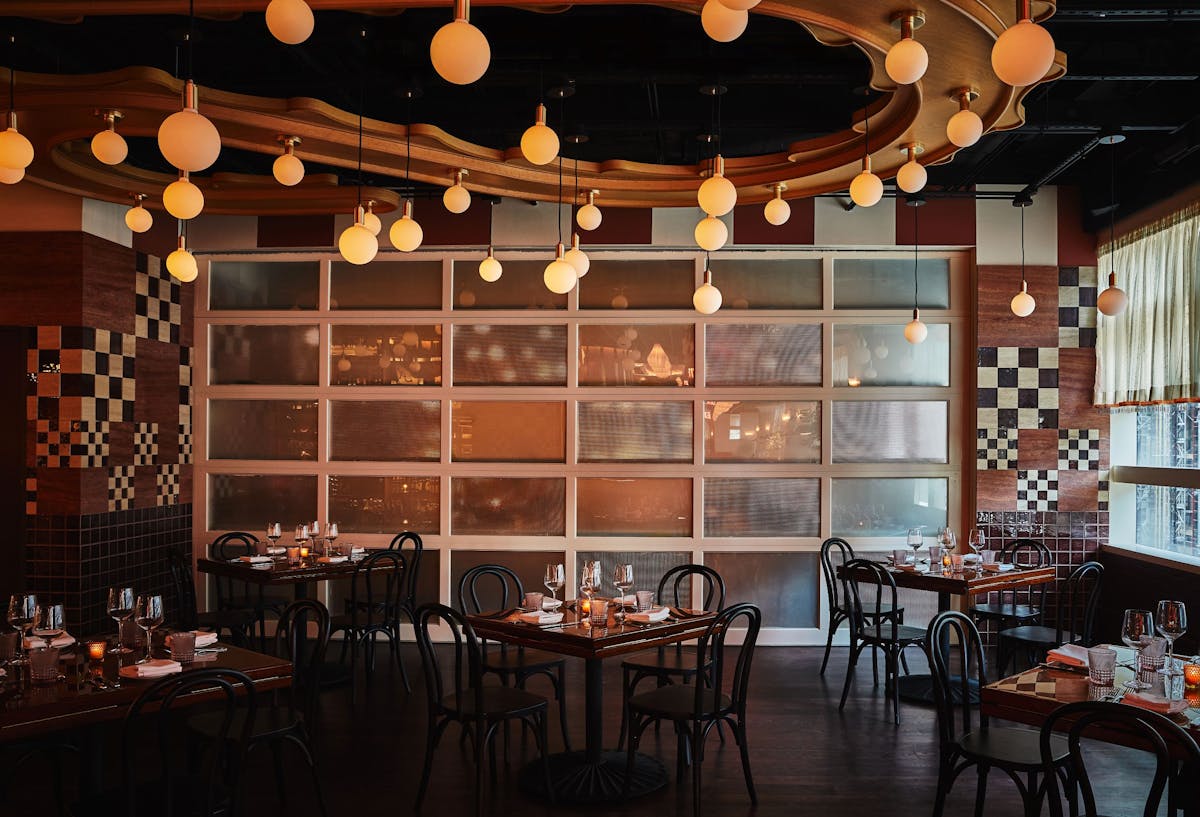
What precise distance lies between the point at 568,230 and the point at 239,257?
2.70 meters

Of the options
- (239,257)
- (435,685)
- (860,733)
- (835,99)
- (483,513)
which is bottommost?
(860,733)

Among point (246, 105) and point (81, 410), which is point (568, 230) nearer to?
point (246, 105)

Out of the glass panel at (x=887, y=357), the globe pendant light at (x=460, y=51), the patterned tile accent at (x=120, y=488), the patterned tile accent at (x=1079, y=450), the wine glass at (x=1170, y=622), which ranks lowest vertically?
the wine glass at (x=1170, y=622)

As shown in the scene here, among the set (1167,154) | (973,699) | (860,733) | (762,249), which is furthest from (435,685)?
(1167,154)

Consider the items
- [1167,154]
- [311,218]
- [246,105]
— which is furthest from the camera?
[311,218]

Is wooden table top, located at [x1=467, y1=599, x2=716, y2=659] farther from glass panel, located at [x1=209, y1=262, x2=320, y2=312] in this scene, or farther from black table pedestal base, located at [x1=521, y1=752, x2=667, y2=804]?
glass panel, located at [x1=209, y1=262, x2=320, y2=312]

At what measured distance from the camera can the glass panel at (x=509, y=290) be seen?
7.65m

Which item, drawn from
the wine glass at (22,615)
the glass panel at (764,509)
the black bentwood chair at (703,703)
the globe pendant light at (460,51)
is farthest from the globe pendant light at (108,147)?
the glass panel at (764,509)

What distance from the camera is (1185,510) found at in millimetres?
6484

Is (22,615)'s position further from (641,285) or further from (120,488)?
(641,285)

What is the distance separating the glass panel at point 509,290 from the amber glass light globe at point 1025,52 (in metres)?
5.26

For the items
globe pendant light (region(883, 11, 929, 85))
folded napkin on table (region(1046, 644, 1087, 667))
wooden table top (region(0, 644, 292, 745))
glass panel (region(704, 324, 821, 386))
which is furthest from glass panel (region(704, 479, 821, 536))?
globe pendant light (region(883, 11, 929, 85))

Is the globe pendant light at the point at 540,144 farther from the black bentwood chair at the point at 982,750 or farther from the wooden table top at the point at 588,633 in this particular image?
the black bentwood chair at the point at 982,750

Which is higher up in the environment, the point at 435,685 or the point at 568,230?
the point at 568,230
